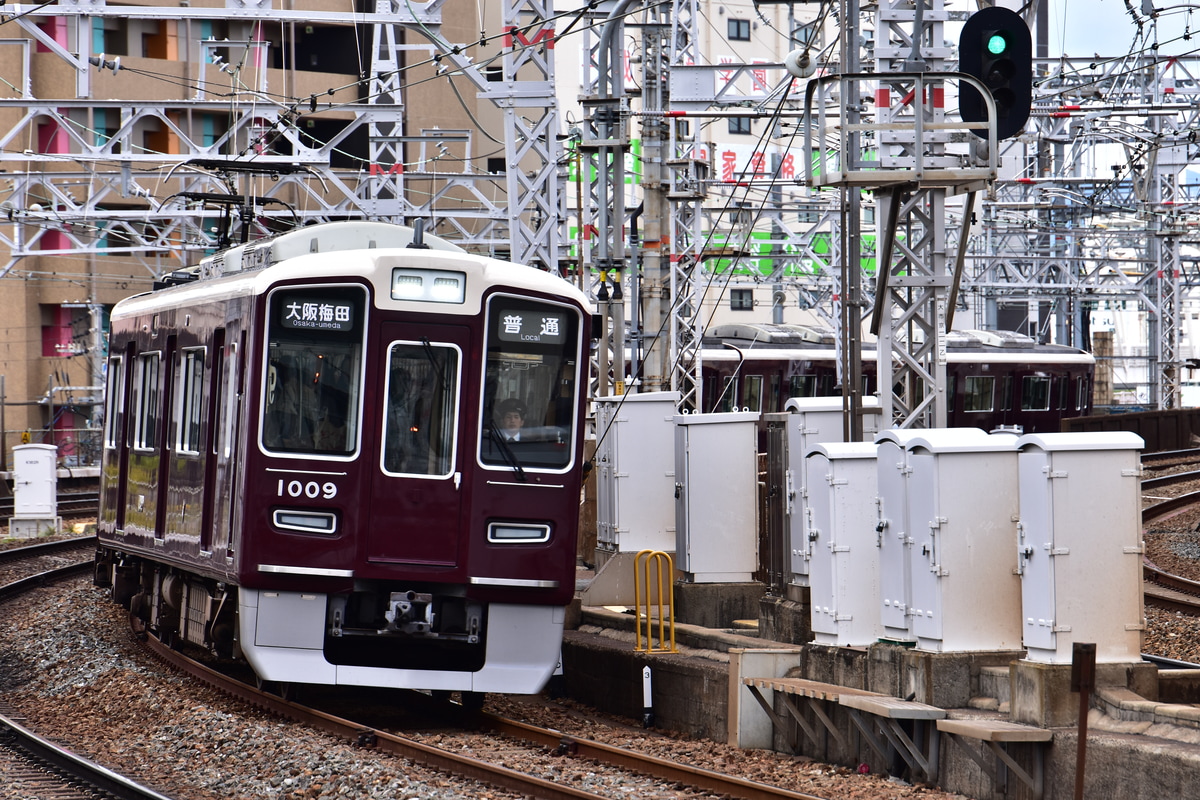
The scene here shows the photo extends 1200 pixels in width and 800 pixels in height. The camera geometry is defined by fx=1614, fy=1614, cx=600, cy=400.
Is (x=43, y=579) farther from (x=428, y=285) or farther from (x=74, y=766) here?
(x=428, y=285)

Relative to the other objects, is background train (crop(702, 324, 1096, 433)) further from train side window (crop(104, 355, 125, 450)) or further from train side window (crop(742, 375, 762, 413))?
train side window (crop(104, 355, 125, 450))

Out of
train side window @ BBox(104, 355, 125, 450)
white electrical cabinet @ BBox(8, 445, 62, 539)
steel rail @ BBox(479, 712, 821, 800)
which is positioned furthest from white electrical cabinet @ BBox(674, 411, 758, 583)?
white electrical cabinet @ BBox(8, 445, 62, 539)

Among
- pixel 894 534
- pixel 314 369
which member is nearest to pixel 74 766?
pixel 314 369

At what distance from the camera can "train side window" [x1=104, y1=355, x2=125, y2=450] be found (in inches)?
543

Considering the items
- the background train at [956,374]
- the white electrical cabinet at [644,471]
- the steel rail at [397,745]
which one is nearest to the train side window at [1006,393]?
the background train at [956,374]

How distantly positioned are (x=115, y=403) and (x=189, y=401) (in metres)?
3.07

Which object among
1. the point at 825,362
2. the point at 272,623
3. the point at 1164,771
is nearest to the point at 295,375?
the point at 272,623

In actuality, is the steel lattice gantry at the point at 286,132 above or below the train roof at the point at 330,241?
above

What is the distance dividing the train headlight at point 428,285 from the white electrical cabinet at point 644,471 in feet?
12.1

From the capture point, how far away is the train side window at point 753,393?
30922mm

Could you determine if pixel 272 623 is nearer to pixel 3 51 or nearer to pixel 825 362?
pixel 825 362

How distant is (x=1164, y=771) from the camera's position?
21.8 feet

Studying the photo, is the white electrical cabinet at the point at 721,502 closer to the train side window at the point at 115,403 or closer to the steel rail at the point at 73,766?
the train side window at the point at 115,403

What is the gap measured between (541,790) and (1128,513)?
312cm
